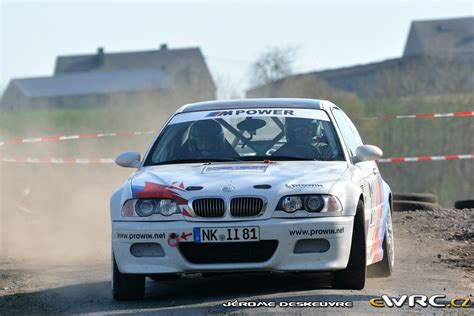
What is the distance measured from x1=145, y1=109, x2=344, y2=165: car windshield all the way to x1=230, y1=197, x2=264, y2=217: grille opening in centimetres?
103

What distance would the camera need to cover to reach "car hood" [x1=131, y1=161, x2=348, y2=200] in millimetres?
8289

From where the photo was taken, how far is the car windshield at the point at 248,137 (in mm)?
9336

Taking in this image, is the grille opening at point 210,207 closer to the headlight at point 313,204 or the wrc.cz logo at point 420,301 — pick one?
the headlight at point 313,204

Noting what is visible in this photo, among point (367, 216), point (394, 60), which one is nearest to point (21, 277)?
point (367, 216)

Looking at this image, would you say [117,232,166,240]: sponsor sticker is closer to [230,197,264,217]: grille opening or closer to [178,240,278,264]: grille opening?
[178,240,278,264]: grille opening

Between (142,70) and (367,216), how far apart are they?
348 feet

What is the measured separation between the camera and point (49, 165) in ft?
98.6

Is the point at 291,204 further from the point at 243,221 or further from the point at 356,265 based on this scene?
the point at 356,265

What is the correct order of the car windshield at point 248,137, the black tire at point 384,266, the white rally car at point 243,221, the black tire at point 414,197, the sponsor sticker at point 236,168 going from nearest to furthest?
1. the white rally car at point 243,221
2. the sponsor sticker at point 236,168
3. the car windshield at point 248,137
4. the black tire at point 384,266
5. the black tire at point 414,197

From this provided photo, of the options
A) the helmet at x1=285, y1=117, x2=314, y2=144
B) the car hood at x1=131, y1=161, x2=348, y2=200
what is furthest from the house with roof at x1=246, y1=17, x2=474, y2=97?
the car hood at x1=131, y1=161, x2=348, y2=200

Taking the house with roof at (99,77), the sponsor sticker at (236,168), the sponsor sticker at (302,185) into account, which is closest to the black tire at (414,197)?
the sponsor sticker at (236,168)

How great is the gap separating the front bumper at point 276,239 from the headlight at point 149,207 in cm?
9

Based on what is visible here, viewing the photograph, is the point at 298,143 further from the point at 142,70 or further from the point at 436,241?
the point at 142,70

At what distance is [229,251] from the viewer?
8.26 meters
